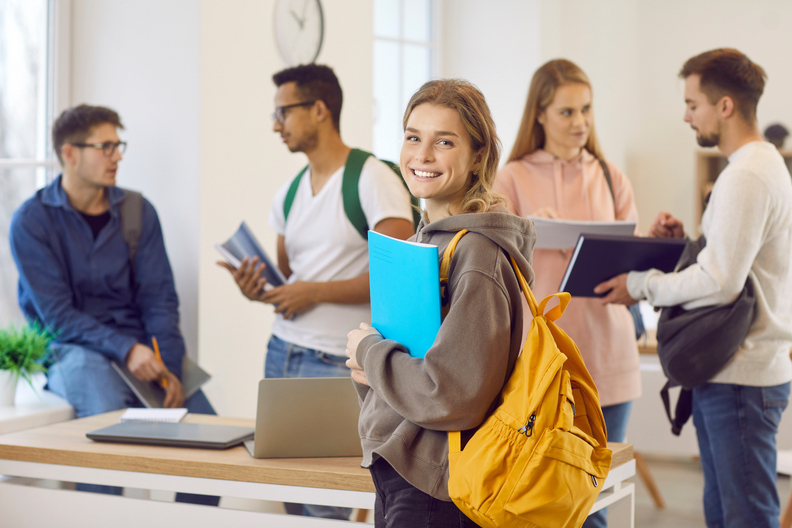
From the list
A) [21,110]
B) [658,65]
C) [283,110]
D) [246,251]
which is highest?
[658,65]

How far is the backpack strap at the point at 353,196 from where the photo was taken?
2.13m

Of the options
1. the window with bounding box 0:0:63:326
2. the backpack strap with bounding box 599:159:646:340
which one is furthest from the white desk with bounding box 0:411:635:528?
the window with bounding box 0:0:63:326

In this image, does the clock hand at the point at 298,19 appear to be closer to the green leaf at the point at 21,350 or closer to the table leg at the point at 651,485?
the green leaf at the point at 21,350

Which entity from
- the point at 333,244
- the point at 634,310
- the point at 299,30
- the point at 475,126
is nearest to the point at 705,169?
the point at 299,30

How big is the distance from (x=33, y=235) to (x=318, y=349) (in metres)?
1.18

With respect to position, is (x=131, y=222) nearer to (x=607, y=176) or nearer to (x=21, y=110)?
(x=21, y=110)

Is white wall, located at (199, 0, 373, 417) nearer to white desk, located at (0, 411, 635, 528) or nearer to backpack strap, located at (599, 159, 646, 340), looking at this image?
white desk, located at (0, 411, 635, 528)

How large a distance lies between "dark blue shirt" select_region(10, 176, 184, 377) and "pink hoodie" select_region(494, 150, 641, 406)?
55.2 inches

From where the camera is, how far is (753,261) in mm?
1838

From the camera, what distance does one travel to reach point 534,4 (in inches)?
195

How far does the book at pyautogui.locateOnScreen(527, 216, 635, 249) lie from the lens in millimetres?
1916

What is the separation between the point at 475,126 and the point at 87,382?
73.3 inches

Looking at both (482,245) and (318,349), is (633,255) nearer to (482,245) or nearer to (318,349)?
(318,349)

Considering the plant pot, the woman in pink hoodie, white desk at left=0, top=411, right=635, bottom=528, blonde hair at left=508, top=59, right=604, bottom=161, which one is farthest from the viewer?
the plant pot
